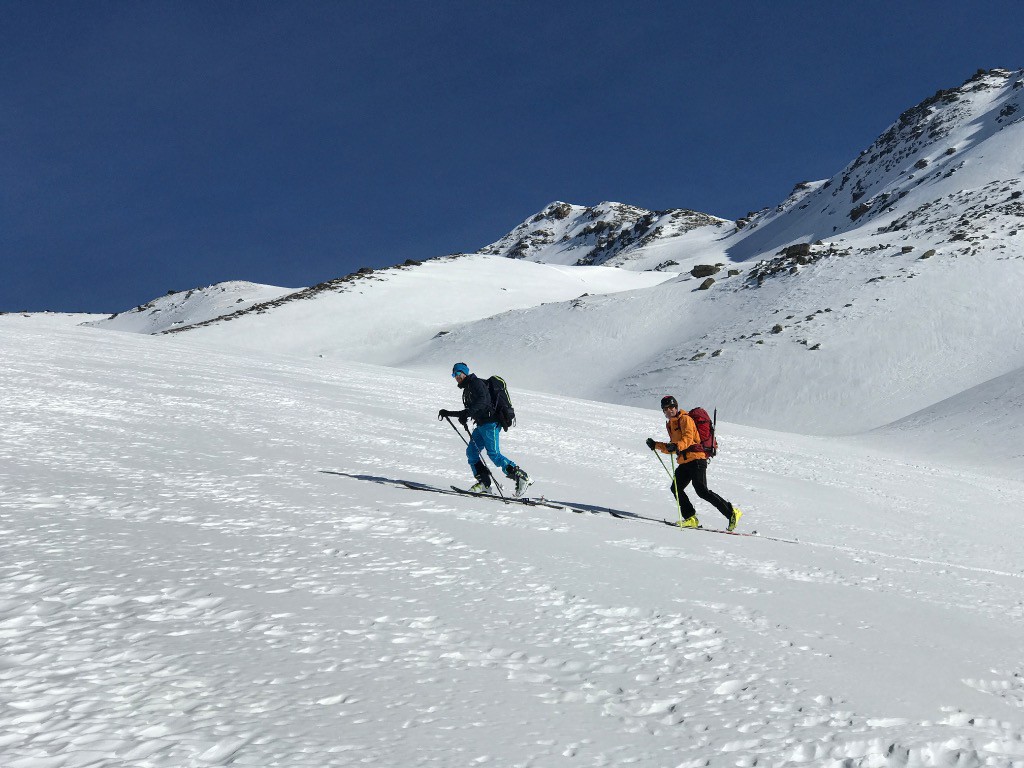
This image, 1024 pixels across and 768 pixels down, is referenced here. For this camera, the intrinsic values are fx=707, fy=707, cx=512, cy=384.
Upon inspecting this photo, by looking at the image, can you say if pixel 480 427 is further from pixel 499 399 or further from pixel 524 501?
pixel 524 501

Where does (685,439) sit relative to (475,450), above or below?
below

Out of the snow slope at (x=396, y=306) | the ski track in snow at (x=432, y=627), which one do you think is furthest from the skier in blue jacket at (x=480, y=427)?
the snow slope at (x=396, y=306)

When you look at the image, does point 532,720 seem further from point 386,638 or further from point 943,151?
point 943,151

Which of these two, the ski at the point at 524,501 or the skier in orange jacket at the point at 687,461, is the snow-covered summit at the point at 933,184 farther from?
the ski at the point at 524,501

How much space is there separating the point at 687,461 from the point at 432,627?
619 centimetres

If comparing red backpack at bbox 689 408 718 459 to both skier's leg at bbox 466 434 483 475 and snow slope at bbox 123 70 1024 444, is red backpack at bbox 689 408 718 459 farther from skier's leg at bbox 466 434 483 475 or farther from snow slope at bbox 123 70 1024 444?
snow slope at bbox 123 70 1024 444

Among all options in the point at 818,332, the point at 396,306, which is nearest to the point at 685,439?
the point at 818,332

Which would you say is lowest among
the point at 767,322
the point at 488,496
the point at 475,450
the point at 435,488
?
the point at 488,496

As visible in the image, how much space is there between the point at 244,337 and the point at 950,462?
52.7 m

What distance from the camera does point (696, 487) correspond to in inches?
388

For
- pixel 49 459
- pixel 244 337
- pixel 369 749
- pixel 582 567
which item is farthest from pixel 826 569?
pixel 244 337

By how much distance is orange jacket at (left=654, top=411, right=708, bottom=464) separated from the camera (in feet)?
32.3

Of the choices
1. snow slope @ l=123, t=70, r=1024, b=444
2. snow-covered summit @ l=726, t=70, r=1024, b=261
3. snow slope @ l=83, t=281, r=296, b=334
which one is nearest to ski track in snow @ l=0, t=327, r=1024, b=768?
snow slope @ l=123, t=70, r=1024, b=444

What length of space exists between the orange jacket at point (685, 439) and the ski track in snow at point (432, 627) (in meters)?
1.15
